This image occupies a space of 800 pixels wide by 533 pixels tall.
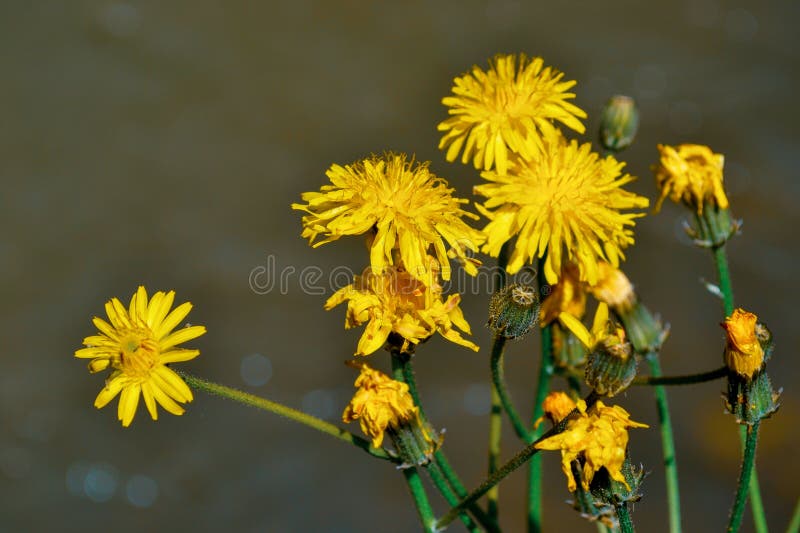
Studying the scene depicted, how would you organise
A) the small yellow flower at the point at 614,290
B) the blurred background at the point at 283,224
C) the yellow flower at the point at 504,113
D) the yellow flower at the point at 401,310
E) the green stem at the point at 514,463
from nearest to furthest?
the green stem at the point at 514,463
the yellow flower at the point at 401,310
the yellow flower at the point at 504,113
the small yellow flower at the point at 614,290
the blurred background at the point at 283,224

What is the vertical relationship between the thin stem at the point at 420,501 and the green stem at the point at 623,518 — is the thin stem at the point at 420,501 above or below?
above

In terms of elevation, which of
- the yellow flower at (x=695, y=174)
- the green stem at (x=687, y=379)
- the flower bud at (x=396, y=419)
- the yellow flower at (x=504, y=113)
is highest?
the yellow flower at (x=504, y=113)

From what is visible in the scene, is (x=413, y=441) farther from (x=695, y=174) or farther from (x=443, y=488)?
(x=695, y=174)

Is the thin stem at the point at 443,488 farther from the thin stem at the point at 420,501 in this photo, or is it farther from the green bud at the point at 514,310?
the green bud at the point at 514,310

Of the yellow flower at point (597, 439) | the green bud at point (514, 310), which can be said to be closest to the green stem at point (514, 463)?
the yellow flower at point (597, 439)

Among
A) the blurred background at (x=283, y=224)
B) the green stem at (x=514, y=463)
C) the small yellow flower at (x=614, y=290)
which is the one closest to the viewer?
the green stem at (x=514, y=463)

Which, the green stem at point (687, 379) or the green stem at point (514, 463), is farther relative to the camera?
the green stem at point (687, 379)
